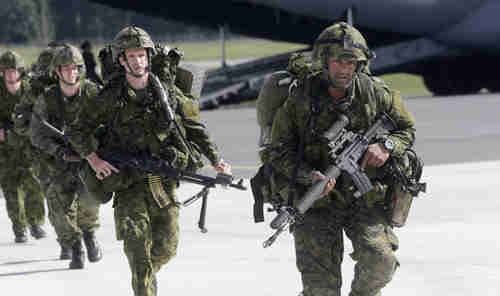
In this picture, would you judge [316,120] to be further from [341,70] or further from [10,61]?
[10,61]

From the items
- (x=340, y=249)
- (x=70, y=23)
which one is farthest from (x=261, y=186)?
(x=70, y=23)

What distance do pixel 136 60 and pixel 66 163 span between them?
8.16 ft

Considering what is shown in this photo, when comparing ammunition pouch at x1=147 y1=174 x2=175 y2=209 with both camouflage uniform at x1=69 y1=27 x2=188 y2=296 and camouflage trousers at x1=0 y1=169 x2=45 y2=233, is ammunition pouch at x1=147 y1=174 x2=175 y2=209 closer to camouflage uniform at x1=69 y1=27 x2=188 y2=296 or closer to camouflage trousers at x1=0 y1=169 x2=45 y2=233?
camouflage uniform at x1=69 y1=27 x2=188 y2=296

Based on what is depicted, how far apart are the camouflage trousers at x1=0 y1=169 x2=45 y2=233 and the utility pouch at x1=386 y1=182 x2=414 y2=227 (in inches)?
212

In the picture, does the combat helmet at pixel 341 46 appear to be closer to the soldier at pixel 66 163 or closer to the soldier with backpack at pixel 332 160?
the soldier with backpack at pixel 332 160

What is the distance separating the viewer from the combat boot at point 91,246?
917cm

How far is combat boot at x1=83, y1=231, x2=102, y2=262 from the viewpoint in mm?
9172

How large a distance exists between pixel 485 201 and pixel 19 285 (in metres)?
5.96

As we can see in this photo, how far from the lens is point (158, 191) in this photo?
685 cm

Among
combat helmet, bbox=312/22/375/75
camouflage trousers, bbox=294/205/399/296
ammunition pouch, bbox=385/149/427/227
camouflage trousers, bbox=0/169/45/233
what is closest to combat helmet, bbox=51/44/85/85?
camouflage trousers, bbox=0/169/45/233

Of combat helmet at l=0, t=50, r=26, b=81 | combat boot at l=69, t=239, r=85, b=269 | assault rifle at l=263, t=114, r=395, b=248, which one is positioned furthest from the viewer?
combat helmet at l=0, t=50, r=26, b=81

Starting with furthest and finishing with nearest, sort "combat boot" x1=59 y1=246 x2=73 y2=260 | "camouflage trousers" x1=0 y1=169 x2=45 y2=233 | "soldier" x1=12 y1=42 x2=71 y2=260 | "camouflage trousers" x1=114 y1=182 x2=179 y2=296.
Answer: "camouflage trousers" x1=0 y1=169 x2=45 y2=233, "combat boot" x1=59 y1=246 x2=73 y2=260, "soldier" x1=12 y1=42 x2=71 y2=260, "camouflage trousers" x1=114 y1=182 x2=179 y2=296

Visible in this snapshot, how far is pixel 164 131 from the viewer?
682cm

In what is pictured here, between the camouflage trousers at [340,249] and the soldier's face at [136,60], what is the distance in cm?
150
